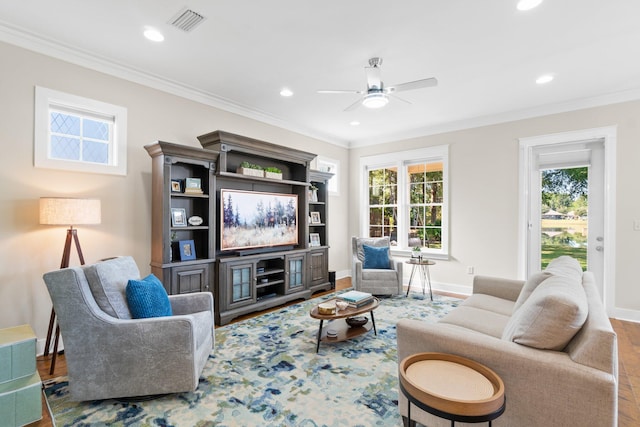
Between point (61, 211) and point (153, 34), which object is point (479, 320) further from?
point (153, 34)

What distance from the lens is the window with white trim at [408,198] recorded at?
17.7ft

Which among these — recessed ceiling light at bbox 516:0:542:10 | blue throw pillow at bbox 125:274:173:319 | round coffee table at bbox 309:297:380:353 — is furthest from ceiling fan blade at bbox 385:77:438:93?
blue throw pillow at bbox 125:274:173:319

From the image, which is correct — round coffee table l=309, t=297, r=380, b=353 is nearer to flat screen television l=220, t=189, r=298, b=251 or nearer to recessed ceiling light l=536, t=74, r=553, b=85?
flat screen television l=220, t=189, r=298, b=251

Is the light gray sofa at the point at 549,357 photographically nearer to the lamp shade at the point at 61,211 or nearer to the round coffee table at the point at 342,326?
the round coffee table at the point at 342,326

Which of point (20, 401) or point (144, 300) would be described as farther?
point (144, 300)

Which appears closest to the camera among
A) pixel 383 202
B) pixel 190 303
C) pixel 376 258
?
pixel 190 303

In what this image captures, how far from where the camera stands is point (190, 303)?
2.68 m

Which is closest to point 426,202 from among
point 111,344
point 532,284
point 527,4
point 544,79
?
point 544,79

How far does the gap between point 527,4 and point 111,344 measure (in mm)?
3775

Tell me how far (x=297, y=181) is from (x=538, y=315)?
3.83 metres

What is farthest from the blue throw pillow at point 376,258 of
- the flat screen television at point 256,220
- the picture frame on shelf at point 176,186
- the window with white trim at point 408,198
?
the picture frame on shelf at point 176,186

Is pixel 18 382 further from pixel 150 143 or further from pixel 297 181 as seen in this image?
pixel 297 181

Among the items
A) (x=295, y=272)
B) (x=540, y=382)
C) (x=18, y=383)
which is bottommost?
(x=18, y=383)

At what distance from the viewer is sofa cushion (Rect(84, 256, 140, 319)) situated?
2.09 meters
